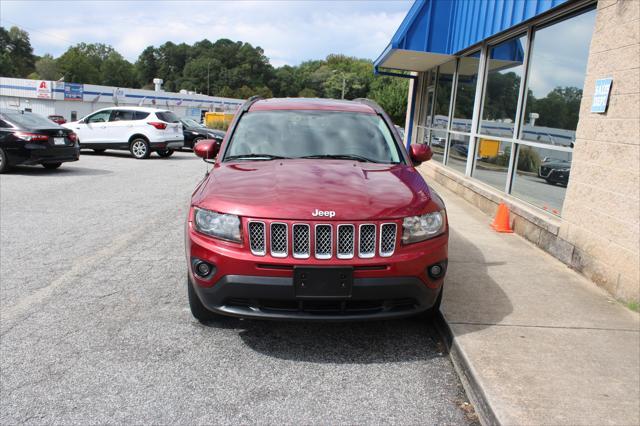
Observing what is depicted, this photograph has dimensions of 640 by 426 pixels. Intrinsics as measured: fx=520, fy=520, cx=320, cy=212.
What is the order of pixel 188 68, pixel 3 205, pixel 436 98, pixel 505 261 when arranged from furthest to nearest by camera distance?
pixel 188 68
pixel 436 98
pixel 3 205
pixel 505 261

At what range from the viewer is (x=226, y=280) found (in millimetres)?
3273

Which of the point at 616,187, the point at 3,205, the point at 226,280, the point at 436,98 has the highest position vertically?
the point at 436,98

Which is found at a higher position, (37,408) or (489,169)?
(489,169)

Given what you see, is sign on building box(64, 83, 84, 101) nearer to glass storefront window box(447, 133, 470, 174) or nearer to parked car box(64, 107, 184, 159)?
parked car box(64, 107, 184, 159)

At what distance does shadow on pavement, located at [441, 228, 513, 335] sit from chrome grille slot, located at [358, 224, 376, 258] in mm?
996

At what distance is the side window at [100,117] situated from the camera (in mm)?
17734

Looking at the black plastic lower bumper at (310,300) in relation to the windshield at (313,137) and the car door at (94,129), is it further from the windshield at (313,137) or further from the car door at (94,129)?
the car door at (94,129)

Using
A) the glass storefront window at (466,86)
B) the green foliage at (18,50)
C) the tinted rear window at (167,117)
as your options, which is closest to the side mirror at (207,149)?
the glass storefront window at (466,86)

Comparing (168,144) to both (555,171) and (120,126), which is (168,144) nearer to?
(120,126)

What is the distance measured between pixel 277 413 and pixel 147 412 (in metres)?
0.70

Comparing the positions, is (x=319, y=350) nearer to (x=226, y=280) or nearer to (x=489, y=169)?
(x=226, y=280)

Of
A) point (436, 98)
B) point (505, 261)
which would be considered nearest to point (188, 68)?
point (436, 98)

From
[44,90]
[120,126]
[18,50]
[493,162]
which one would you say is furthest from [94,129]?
[18,50]

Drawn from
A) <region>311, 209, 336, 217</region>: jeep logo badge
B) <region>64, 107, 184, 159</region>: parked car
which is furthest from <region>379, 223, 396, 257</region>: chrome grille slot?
<region>64, 107, 184, 159</region>: parked car
